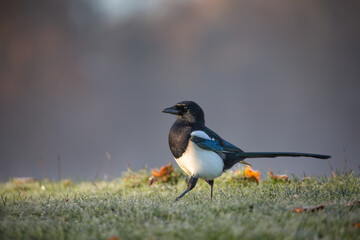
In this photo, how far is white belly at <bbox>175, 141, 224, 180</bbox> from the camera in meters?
3.41

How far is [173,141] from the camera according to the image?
11.6ft

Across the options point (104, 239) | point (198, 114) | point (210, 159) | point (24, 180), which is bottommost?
point (24, 180)

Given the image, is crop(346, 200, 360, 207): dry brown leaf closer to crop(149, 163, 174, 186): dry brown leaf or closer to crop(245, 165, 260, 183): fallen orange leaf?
crop(245, 165, 260, 183): fallen orange leaf

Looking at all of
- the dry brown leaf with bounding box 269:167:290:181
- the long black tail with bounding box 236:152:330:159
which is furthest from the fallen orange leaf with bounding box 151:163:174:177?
the long black tail with bounding box 236:152:330:159

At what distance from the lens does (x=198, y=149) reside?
3.43 metres

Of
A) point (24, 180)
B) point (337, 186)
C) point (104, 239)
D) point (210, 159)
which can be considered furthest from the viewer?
point (24, 180)

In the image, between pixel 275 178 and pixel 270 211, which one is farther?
pixel 275 178

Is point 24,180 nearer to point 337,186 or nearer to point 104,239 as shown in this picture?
point 104,239

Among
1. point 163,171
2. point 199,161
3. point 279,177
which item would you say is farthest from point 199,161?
point 163,171

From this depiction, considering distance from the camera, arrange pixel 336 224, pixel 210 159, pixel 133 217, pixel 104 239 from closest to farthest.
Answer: pixel 104 239
pixel 336 224
pixel 133 217
pixel 210 159

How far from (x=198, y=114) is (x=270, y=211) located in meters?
1.33

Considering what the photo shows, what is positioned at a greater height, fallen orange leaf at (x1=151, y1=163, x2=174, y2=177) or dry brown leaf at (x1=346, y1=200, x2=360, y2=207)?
dry brown leaf at (x1=346, y1=200, x2=360, y2=207)

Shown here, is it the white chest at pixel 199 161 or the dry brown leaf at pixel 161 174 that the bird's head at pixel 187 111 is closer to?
the white chest at pixel 199 161

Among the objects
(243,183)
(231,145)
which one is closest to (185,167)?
(231,145)
